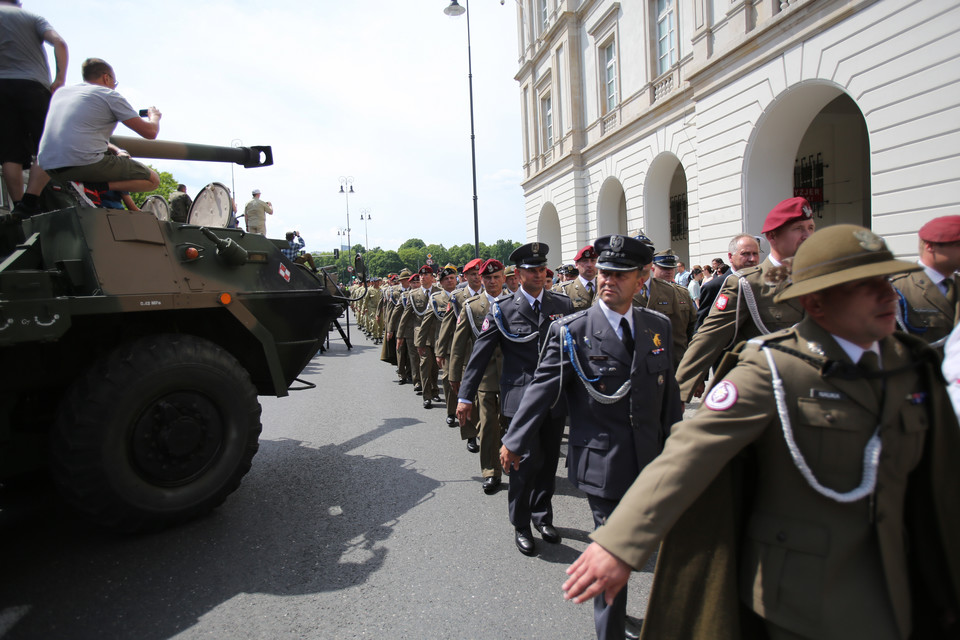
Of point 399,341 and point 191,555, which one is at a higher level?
point 399,341

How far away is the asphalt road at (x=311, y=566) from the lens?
2.98m

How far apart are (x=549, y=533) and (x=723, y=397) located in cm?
270

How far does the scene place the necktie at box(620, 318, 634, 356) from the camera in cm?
289

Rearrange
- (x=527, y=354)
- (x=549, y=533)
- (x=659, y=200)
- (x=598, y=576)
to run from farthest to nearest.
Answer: (x=659, y=200)
(x=527, y=354)
(x=549, y=533)
(x=598, y=576)

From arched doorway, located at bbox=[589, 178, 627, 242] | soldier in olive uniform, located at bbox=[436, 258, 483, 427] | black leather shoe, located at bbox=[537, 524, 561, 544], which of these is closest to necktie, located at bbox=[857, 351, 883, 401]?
black leather shoe, located at bbox=[537, 524, 561, 544]

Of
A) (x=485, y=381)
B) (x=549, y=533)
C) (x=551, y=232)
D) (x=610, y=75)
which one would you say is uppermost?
(x=610, y=75)

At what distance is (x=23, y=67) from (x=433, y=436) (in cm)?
513

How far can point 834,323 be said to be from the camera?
1561mm

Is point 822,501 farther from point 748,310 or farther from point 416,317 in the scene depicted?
point 416,317

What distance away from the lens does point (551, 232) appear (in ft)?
95.3

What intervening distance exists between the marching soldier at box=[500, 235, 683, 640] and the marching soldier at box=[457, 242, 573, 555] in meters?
0.96

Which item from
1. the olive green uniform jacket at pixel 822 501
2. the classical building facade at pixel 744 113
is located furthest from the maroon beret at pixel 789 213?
the classical building facade at pixel 744 113

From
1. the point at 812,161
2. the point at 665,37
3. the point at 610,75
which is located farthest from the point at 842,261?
the point at 610,75

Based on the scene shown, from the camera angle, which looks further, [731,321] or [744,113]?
[744,113]
